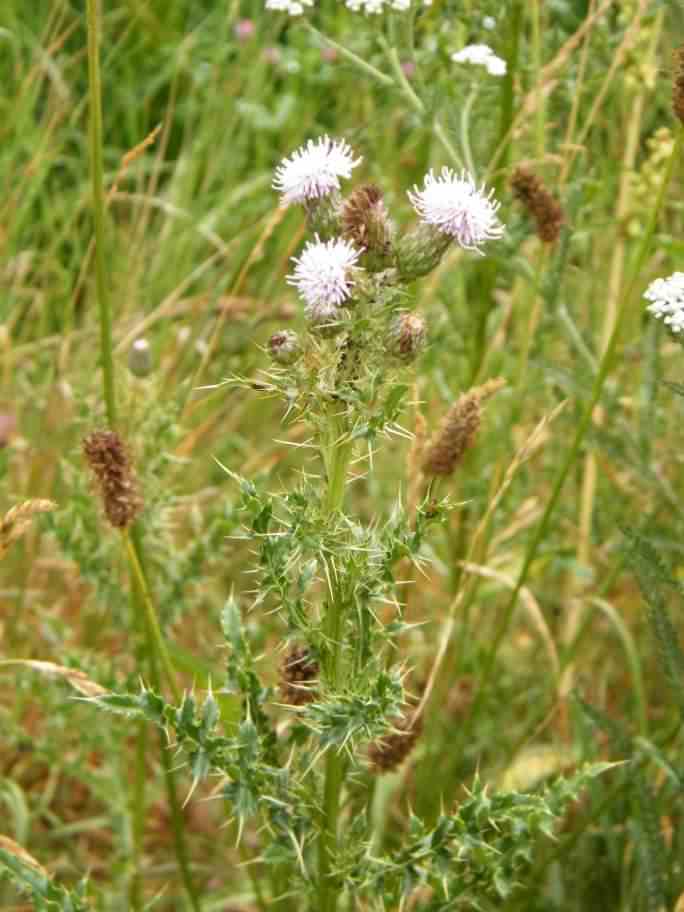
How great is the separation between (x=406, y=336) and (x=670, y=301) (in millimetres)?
472

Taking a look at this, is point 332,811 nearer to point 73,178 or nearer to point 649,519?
point 649,519

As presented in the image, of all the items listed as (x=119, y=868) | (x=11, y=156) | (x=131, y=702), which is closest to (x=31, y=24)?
(x=11, y=156)

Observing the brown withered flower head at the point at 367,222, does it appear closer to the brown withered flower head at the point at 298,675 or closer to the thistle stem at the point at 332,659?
the thistle stem at the point at 332,659

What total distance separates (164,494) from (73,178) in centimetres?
253

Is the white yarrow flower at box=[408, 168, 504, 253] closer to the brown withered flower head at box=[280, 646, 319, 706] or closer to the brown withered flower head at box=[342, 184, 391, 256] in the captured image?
the brown withered flower head at box=[342, 184, 391, 256]

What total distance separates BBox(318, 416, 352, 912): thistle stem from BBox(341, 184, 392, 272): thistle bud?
18 cm

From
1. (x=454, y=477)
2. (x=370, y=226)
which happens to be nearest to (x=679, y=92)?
(x=370, y=226)

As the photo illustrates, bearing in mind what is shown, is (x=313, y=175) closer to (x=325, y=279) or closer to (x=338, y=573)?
(x=325, y=279)

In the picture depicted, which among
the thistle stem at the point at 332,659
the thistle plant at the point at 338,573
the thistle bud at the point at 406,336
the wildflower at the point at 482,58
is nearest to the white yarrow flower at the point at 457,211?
the thistle plant at the point at 338,573

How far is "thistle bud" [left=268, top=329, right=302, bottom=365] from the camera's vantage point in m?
1.31

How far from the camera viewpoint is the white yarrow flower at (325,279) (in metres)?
1.28

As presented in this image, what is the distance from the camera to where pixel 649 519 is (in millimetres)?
2170

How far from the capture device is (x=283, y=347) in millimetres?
1313

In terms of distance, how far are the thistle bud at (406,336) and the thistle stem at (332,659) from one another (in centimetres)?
12
